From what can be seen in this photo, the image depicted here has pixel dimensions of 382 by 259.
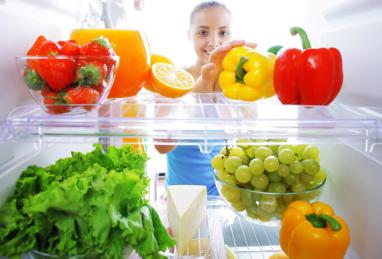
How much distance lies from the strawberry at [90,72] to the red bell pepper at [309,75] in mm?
428

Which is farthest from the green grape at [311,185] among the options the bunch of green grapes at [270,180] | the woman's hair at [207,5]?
the woman's hair at [207,5]

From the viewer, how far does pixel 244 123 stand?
0.63 meters

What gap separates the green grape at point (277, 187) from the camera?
0.81 metres

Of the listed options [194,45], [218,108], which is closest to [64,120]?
[218,108]

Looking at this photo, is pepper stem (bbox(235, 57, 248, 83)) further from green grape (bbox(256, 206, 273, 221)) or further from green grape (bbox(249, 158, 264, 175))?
green grape (bbox(256, 206, 273, 221))

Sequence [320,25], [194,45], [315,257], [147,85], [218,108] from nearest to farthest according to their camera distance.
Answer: [315,257] → [218,108] → [147,85] → [320,25] → [194,45]

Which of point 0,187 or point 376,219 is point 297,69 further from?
point 0,187

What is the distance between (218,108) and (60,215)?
419 millimetres

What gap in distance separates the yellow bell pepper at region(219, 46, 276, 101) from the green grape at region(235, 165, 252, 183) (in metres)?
0.20

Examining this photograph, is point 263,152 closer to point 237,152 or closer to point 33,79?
point 237,152

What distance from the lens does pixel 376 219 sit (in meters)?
0.75

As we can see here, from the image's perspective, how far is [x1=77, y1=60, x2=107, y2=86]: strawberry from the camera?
667mm

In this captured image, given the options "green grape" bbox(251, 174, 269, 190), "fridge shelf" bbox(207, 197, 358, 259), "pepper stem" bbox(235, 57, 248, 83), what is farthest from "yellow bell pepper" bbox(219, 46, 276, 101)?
"fridge shelf" bbox(207, 197, 358, 259)

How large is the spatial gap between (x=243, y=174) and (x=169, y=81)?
331 mm
